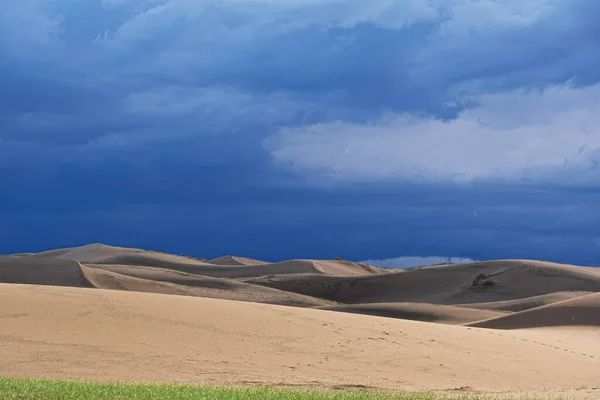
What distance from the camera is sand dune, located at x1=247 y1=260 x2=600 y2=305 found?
41219 millimetres

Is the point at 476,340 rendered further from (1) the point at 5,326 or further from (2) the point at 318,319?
(1) the point at 5,326

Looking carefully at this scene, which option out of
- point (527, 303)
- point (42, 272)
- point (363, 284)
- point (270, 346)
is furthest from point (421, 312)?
point (270, 346)

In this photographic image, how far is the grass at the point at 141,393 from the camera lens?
10.3 meters

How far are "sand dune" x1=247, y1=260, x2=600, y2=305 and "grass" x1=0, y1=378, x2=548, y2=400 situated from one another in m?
29.0

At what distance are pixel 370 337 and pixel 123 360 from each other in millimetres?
5750

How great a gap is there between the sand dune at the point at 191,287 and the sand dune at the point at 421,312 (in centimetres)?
348

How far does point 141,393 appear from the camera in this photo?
10.6 meters

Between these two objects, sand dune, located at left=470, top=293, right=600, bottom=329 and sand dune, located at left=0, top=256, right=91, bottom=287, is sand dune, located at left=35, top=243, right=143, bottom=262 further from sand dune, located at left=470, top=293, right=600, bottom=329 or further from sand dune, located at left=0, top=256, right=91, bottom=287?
sand dune, located at left=470, top=293, right=600, bottom=329

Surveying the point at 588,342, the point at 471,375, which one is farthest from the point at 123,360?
the point at 588,342

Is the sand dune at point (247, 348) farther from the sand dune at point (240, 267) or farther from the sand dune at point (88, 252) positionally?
the sand dune at point (88, 252)

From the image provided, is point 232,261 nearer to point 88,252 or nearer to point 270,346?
point 88,252

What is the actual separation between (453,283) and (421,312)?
13341mm

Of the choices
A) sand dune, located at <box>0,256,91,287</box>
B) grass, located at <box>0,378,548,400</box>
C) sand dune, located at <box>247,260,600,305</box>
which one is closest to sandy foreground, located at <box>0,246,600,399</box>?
grass, located at <box>0,378,548,400</box>

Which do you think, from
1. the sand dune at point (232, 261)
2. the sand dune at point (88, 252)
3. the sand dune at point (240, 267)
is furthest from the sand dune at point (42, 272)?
the sand dune at point (232, 261)
